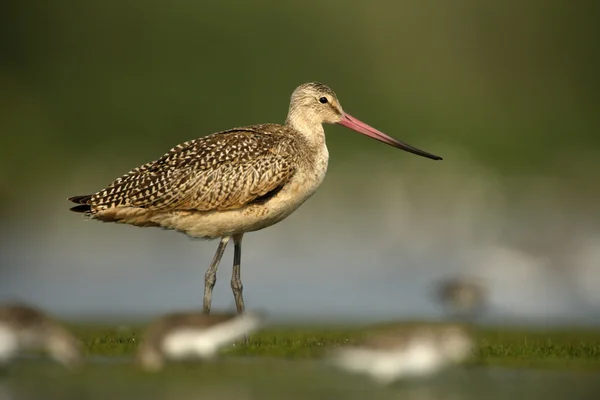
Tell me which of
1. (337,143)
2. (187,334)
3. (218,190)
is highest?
(337,143)

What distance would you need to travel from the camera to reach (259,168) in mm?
13711

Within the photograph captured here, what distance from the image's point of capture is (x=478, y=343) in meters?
13.6

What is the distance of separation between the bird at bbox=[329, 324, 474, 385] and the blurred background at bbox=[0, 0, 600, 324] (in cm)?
766

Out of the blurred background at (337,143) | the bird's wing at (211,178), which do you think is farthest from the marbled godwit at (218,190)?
the blurred background at (337,143)

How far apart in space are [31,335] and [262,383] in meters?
1.86

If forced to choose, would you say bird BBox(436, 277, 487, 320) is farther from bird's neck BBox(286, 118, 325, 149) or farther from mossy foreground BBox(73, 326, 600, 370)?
bird's neck BBox(286, 118, 325, 149)

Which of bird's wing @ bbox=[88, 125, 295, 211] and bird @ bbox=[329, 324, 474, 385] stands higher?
bird's wing @ bbox=[88, 125, 295, 211]

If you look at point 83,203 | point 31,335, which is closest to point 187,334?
point 31,335

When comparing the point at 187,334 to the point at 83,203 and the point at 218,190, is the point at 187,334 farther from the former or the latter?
the point at 83,203

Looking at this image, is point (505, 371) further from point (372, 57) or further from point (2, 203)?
point (372, 57)

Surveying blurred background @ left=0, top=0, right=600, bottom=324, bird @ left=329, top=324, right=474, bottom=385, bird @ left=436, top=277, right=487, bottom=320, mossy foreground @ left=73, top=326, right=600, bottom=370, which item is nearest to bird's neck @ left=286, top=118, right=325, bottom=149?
mossy foreground @ left=73, top=326, right=600, bottom=370

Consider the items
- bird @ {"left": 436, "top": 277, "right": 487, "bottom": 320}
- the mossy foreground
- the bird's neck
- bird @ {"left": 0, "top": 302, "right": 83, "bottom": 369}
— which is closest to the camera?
bird @ {"left": 0, "top": 302, "right": 83, "bottom": 369}

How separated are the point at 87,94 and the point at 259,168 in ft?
95.2

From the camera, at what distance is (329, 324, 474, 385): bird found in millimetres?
10156
